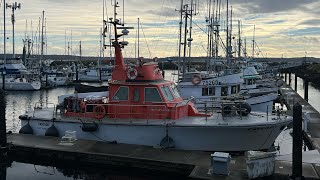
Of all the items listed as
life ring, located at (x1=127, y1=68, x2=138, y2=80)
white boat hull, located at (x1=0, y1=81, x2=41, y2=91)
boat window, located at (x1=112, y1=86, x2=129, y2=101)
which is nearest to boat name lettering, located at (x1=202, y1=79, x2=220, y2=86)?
life ring, located at (x1=127, y1=68, x2=138, y2=80)

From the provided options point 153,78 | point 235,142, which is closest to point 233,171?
point 235,142

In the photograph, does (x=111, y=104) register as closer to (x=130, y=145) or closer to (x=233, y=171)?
(x=130, y=145)

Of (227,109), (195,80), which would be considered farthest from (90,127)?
(195,80)

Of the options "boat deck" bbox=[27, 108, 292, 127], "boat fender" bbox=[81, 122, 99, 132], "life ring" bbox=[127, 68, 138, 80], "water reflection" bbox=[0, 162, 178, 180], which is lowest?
"water reflection" bbox=[0, 162, 178, 180]

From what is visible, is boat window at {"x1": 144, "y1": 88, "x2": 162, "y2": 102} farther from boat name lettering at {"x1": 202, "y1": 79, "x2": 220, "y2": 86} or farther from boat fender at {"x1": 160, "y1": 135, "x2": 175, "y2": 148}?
boat name lettering at {"x1": 202, "y1": 79, "x2": 220, "y2": 86}

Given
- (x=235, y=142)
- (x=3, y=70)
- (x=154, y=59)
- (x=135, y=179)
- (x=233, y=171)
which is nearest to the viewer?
(x=233, y=171)

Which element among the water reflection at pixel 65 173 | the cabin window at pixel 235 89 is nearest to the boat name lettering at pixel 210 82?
the cabin window at pixel 235 89

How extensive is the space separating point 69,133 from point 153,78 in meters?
4.07

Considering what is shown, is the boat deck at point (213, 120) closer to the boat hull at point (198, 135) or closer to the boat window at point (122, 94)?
the boat hull at point (198, 135)

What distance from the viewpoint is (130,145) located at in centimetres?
1502

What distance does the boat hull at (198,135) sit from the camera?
47.8ft

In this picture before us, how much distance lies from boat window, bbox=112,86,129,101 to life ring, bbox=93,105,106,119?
26.6 inches

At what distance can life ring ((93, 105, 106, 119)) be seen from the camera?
1586 centimetres

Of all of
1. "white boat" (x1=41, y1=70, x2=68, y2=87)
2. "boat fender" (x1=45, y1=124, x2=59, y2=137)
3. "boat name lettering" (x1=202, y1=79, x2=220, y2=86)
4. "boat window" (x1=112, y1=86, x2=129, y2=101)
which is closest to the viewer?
"boat window" (x1=112, y1=86, x2=129, y2=101)
